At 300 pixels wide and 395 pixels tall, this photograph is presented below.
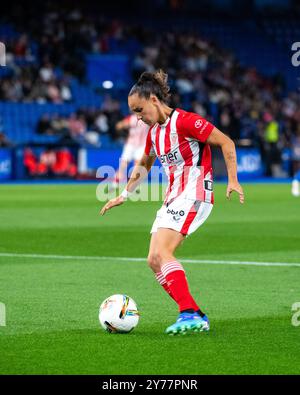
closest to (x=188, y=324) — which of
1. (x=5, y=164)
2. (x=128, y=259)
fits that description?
(x=128, y=259)

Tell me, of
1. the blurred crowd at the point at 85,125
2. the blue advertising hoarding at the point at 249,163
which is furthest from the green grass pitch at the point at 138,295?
the blue advertising hoarding at the point at 249,163

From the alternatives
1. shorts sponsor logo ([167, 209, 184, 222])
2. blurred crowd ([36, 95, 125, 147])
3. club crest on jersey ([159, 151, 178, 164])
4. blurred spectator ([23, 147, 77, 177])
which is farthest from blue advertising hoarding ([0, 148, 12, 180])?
shorts sponsor logo ([167, 209, 184, 222])

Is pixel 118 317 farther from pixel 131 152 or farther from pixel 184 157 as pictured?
pixel 131 152

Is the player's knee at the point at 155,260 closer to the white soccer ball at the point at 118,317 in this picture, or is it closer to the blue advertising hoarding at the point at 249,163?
the white soccer ball at the point at 118,317

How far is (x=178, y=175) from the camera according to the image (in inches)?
331

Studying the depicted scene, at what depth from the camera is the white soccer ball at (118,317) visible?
8109mm

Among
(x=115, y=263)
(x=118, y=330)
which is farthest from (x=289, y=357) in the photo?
(x=115, y=263)

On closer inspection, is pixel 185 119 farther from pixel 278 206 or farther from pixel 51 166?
pixel 51 166

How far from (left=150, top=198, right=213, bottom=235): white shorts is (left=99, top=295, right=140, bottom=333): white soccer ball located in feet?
2.21

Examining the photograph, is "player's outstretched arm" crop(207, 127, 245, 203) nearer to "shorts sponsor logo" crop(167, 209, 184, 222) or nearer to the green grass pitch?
"shorts sponsor logo" crop(167, 209, 184, 222)

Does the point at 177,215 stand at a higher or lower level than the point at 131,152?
lower

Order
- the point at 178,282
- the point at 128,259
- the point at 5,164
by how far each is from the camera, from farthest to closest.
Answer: the point at 5,164 → the point at 128,259 → the point at 178,282

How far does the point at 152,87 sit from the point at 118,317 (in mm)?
1898
